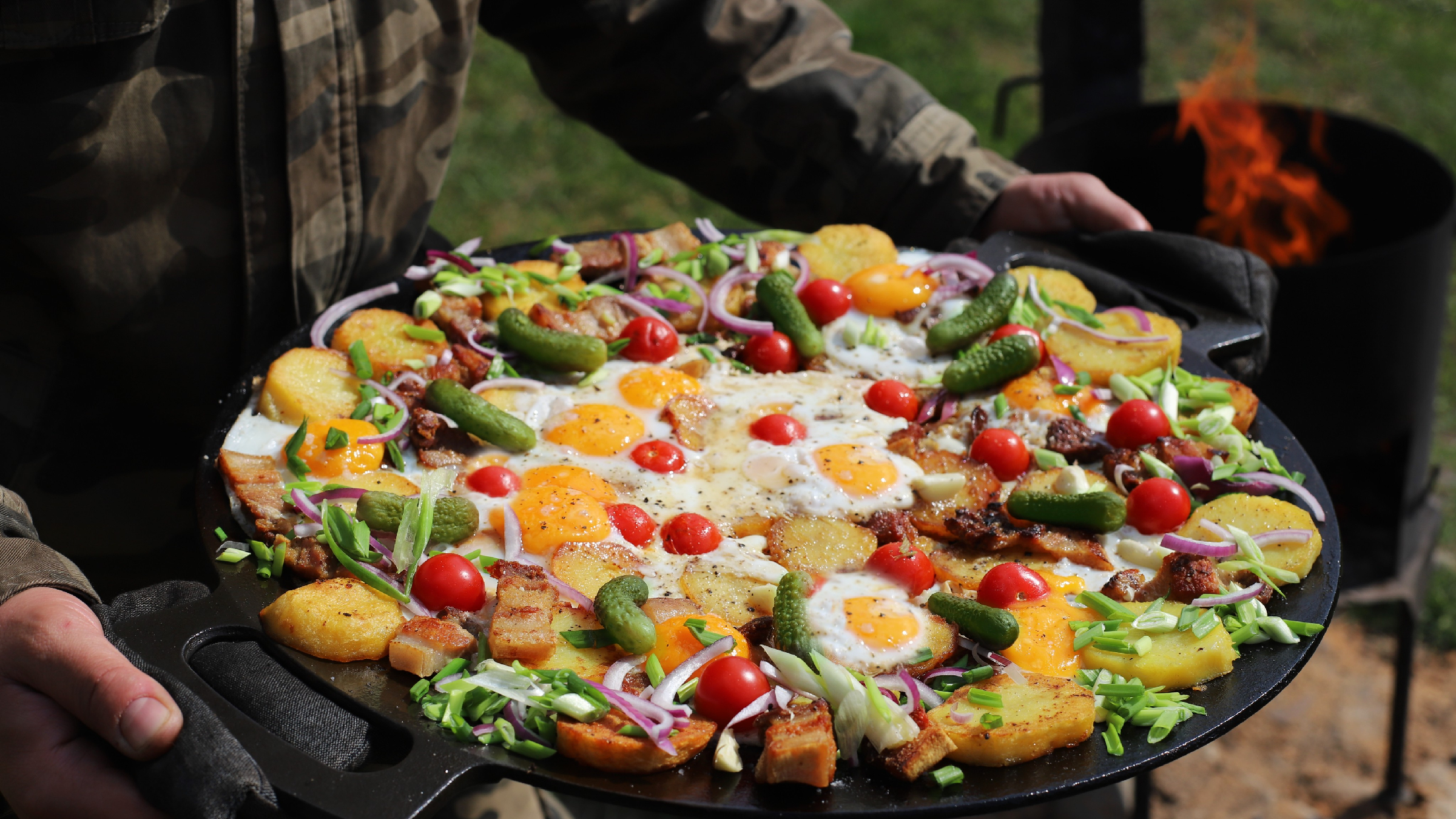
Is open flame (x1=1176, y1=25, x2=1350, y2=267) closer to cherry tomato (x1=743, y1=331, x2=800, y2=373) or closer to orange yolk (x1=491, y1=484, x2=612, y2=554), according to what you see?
cherry tomato (x1=743, y1=331, x2=800, y2=373)

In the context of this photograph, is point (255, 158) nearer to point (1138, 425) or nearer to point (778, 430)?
point (778, 430)

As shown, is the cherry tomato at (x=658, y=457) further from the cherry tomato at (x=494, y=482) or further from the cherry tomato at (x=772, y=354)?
the cherry tomato at (x=772, y=354)

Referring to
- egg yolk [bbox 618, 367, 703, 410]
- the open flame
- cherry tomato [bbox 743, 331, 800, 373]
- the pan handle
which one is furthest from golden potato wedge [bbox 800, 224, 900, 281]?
the open flame

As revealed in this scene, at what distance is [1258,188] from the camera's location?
19.1ft

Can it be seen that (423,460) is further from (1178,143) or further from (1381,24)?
(1381,24)

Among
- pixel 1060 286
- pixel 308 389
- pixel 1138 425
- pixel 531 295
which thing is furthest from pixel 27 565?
pixel 1060 286

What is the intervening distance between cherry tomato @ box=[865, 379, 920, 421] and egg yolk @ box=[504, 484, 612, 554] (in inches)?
37.9

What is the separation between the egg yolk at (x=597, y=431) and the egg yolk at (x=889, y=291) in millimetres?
957

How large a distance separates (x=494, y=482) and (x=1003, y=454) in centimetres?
141

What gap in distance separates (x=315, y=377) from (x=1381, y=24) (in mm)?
11315

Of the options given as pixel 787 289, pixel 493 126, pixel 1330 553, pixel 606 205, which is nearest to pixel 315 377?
pixel 787 289

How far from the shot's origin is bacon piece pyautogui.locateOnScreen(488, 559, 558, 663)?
2.50 meters

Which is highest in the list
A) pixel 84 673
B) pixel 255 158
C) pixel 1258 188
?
pixel 255 158

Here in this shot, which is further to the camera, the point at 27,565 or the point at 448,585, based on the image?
the point at 448,585
